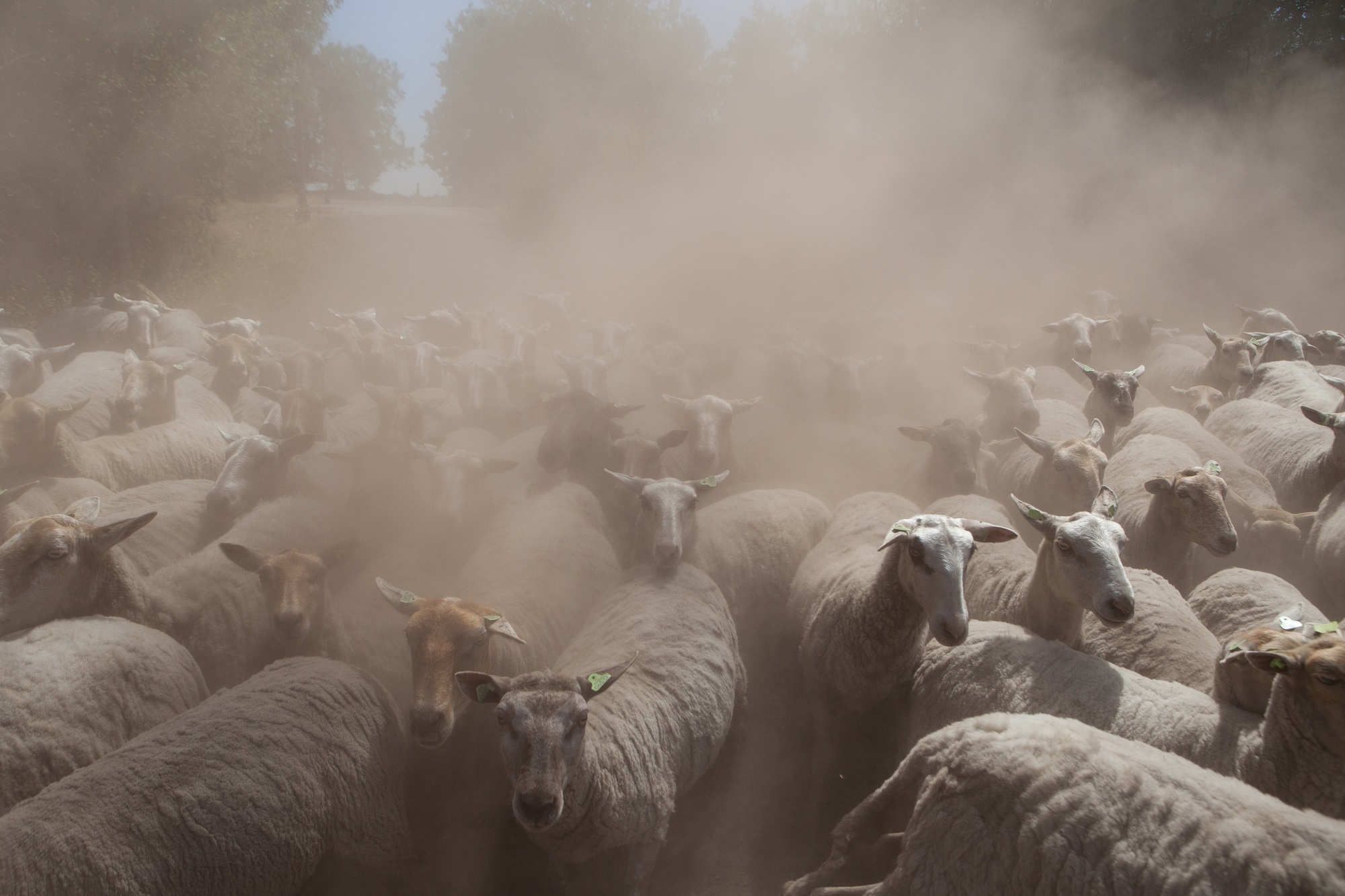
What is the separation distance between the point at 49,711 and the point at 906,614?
4.16 metres

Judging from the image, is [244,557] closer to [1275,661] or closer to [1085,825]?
[1085,825]

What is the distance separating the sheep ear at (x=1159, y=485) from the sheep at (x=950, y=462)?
140 centimetres

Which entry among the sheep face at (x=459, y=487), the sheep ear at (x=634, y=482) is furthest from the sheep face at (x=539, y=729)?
the sheep face at (x=459, y=487)

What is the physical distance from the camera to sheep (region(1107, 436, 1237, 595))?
4188mm

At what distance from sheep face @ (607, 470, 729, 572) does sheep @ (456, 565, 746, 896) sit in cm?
21

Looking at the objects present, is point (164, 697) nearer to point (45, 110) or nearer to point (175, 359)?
point (175, 359)

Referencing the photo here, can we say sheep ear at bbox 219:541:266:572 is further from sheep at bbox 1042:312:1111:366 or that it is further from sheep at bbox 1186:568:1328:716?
sheep at bbox 1042:312:1111:366

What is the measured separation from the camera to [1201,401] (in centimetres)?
761

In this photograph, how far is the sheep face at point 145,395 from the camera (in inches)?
255

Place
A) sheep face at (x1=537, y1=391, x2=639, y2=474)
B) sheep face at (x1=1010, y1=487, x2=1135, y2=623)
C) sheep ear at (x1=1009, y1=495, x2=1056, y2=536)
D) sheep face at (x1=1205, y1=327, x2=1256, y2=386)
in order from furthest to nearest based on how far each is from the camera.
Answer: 1. sheep face at (x1=1205, y1=327, x2=1256, y2=386)
2. sheep face at (x1=537, y1=391, x2=639, y2=474)
3. sheep ear at (x1=1009, y1=495, x2=1056, y2=536)
4. sheep face at (x1=1010, y1=487, x2=1135, y2=623)

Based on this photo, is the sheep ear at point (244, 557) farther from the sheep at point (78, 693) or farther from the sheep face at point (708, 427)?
the sheep face at point (708, 427)

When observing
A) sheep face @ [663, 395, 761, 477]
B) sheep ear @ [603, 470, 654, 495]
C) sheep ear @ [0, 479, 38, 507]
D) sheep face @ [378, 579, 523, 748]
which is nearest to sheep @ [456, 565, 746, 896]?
sheep face @ [378, 579, 523, 748]

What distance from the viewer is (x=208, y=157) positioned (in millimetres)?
12844

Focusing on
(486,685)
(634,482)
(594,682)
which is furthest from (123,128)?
(594,682)
